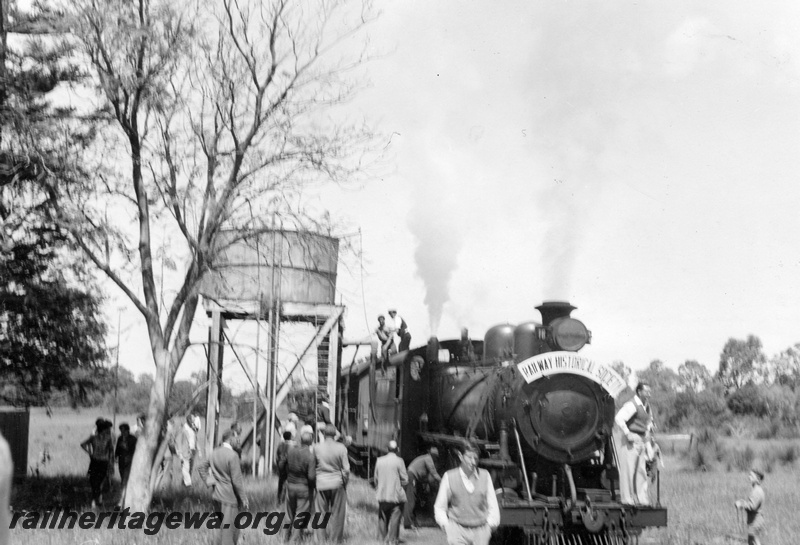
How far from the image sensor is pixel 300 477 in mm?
10719

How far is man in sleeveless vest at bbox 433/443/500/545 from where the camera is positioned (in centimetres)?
734

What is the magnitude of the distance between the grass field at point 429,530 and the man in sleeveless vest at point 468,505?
4.13 metres

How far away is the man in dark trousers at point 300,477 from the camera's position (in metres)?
10.7

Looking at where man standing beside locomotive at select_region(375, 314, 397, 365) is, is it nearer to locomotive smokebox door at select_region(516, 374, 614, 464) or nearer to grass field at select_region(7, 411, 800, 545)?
grass field at select_region(7, 411, 800, 545)

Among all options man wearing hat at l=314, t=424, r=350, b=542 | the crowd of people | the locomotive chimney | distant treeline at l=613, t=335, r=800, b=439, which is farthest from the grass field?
distant treeline at l=613, t=335, r=800, b=439

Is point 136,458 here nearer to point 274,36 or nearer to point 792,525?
point 274,36

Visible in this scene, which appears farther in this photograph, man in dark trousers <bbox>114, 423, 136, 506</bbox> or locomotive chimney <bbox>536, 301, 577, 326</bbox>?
man in dark trousers <bbox>114, 423, 136, 506</bbox>

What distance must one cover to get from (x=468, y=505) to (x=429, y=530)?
579 cm

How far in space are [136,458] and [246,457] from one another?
13012 mm

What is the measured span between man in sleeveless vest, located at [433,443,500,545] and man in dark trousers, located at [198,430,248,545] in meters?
2.83

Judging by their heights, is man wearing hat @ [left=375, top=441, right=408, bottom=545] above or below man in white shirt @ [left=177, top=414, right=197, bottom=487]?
below

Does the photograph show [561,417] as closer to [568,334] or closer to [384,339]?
[568,334]

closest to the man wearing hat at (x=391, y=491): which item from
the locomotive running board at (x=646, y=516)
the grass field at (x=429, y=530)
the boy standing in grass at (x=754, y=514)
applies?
the grass field at (x=429, y=530)

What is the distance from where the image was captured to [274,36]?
12516 millimetres
